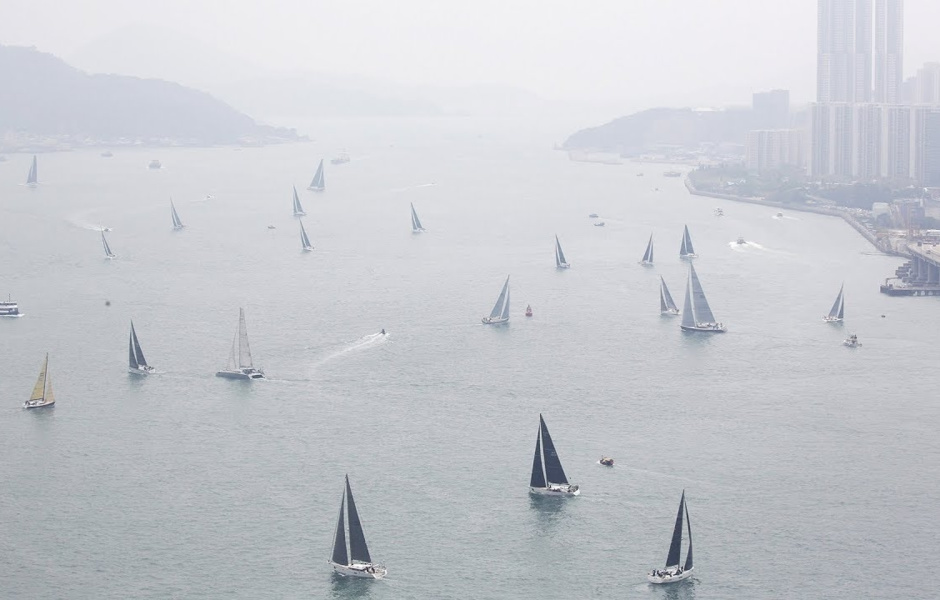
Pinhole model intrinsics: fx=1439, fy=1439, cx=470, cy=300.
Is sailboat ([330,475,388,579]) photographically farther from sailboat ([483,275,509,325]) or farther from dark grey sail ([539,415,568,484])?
sailboat ([483,275,509,325])

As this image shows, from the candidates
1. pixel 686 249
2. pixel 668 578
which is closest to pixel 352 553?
pixel 668 578

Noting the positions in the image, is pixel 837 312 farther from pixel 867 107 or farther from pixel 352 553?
pixel 867 107

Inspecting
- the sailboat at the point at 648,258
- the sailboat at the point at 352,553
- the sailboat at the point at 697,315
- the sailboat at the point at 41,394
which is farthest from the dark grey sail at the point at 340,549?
the sailboat at the point at 648,258

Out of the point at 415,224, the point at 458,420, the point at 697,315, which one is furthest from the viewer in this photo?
the point at 415,224

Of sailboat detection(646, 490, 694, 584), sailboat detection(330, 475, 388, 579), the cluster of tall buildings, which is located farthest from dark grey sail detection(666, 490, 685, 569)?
the cluster of tall buildings

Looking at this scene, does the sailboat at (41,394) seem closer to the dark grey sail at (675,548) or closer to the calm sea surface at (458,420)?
the calm sea surface at (458,420)

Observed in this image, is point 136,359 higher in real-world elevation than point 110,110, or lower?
lower
